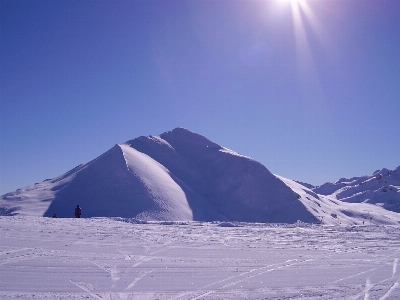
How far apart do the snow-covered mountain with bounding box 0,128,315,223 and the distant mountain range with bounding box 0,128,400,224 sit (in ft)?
0.21

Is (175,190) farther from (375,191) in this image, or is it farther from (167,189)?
(375,191)

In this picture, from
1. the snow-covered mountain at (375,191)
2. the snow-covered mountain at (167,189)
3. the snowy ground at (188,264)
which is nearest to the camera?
the snowy ground at (188,264)

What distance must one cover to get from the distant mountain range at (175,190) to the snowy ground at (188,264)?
1272cm

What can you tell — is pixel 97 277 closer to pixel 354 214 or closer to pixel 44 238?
pixel 44 238

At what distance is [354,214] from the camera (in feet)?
121

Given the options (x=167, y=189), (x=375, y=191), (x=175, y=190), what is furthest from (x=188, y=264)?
(x=375, y=191)

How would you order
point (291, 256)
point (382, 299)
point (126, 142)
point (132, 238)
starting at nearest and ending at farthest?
point (382, 299)
point (291, 256)
point (132, 238)
point (126, 142)

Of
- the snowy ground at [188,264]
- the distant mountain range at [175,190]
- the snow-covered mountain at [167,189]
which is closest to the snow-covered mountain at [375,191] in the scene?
the distant mountain range at [175,190]

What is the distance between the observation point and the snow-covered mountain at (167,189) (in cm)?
→ 2577

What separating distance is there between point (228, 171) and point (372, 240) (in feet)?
81.8

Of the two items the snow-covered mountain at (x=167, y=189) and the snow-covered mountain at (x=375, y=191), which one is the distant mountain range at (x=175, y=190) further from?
the snow-covered mountain at (x=375, y=191)

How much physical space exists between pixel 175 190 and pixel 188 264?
71.8 ft

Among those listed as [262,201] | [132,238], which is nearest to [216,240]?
[132,238]

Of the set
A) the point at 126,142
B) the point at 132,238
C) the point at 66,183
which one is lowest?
the point at 132,238
